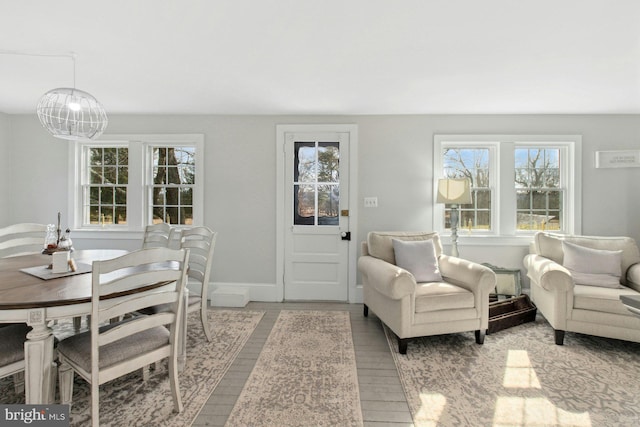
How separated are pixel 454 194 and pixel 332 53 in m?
2.02

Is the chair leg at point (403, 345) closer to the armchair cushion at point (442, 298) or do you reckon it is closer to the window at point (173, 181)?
the armchair cushion at point (442, 298)

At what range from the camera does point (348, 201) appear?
3787mm

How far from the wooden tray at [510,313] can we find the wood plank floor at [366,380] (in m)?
1.09

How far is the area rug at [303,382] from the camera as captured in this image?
1.75 meters

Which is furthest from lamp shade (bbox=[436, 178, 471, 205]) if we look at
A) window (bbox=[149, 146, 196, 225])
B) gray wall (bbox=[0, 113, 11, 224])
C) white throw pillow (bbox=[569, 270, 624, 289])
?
gray wall (bbox=[0, 113, 11, 224])

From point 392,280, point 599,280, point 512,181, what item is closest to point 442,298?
point 392,280

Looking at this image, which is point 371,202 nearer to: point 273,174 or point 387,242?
point 387,242

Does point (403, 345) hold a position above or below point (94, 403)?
below

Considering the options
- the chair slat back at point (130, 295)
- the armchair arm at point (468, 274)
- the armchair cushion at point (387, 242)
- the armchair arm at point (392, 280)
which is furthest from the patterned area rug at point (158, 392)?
the armchair arm at point (468, 274)

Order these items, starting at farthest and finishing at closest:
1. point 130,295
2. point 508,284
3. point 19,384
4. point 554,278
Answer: point 508,284
point 554,278
point 19,384
point 130,295

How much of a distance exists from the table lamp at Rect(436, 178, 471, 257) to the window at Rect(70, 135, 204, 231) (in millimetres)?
3026

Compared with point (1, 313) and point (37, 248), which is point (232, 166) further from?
point (1, 313)

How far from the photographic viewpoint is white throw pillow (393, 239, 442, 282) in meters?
2.92

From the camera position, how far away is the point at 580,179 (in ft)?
12.1
